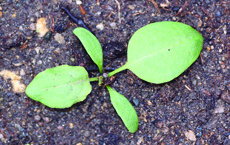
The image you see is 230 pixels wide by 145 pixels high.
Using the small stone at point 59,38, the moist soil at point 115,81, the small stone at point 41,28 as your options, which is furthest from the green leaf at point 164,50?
the small stone at point 41,28

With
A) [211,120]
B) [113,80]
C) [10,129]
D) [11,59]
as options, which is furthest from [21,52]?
[211,120]

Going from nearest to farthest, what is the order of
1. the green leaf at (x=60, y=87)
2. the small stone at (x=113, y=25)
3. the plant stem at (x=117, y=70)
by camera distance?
the green leaf at (x=60, y=87) → the plant stem at (x=117, y=70) → the small stone at (x=113, y=25)

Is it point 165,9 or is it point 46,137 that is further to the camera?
point 165,9

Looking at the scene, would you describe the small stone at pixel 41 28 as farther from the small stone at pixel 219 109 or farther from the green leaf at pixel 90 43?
the small stone at pixel 219 109

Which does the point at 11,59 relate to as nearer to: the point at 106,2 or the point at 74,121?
the point at 74,121

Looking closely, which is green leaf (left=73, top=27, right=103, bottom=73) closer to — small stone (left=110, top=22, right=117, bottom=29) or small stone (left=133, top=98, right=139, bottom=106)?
small stone (left=110, top=22, right=117, bottom=29)

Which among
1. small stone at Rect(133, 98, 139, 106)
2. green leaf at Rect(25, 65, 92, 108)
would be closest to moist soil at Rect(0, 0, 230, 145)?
small stone at Rect(133, 98, 139, 106)
